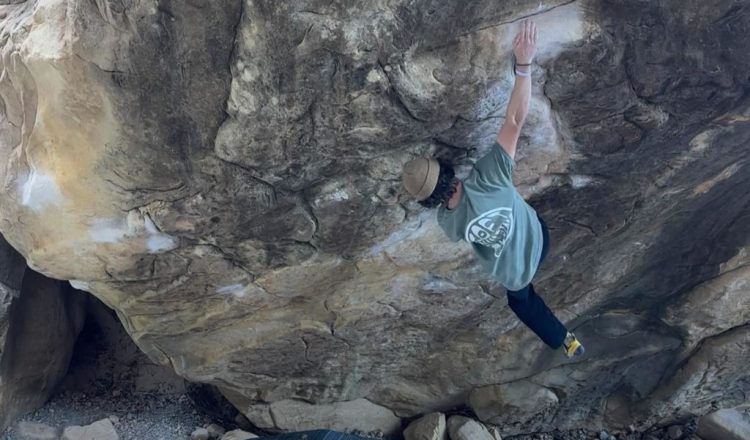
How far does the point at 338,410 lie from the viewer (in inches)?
179

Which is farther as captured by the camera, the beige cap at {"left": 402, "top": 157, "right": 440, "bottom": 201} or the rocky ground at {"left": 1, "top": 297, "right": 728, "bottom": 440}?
the rocky ground at {"left": 1, "top": 297, "right": 728, "bottom": 440}

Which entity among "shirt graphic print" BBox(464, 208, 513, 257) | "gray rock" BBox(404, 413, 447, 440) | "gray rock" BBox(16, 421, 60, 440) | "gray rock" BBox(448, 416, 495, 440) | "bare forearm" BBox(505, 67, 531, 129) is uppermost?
"bare forearm" BBox(505, 67, 531, 129)

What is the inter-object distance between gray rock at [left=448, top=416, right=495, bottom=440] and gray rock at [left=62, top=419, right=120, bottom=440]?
2199mm

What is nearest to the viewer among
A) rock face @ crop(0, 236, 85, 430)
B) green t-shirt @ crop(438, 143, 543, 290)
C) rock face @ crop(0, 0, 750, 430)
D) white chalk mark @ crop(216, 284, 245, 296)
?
rock face @ crop(0, 0, 750, 430)

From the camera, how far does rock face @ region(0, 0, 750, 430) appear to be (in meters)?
2.64

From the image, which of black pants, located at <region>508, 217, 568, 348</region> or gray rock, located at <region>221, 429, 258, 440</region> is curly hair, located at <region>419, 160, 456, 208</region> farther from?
gray rock, located at <region>221, 429, 258, 440</region>

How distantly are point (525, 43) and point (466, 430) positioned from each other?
109 inches

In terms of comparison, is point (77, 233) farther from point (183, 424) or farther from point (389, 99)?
point (183, 424)

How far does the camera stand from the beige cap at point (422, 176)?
2.88 metres

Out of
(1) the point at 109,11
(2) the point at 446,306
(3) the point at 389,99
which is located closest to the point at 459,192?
(3) the point at 389,99

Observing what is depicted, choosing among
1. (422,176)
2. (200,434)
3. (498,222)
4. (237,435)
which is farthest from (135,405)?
(498,222)

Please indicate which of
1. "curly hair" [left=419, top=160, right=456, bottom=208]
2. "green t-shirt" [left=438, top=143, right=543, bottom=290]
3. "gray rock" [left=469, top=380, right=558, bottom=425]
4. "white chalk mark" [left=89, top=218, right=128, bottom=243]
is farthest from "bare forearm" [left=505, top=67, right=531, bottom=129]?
"gray rock" [left=469, top=380, right=558, bottom=425]

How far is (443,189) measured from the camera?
292 centimetres

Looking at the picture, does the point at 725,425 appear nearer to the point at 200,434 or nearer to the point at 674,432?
the point at 674,432
